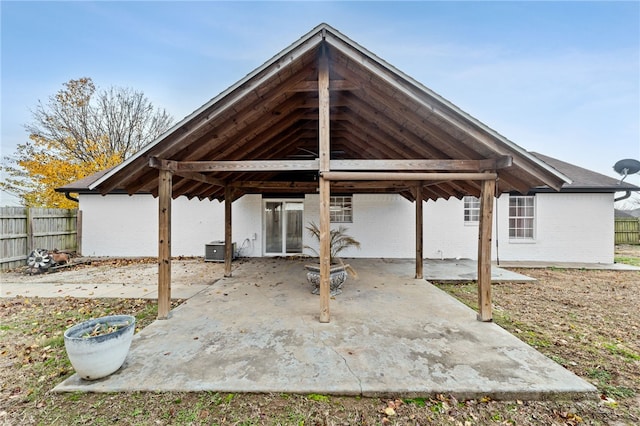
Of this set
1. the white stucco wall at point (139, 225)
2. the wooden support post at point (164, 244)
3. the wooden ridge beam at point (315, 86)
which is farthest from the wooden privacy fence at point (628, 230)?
the wooden support post at point (164, 244)

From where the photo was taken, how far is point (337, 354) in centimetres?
299

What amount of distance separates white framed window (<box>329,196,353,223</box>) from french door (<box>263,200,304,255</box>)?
126cm

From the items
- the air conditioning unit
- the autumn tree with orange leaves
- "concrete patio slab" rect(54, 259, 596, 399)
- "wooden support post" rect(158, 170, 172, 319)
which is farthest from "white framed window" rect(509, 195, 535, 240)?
the autumn tree with orange leaves

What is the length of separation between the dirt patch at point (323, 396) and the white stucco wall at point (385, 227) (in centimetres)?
478

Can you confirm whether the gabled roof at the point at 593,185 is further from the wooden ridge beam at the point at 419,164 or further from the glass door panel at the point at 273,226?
the glass door panel at the point at 273,226

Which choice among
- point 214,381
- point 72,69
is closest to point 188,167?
point 214,381

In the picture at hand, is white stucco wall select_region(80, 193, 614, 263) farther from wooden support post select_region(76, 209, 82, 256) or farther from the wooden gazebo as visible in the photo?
the wooden gazebo

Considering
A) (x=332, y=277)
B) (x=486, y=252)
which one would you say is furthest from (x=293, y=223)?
(x=486, y=252)

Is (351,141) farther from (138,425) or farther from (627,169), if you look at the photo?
(627,169)

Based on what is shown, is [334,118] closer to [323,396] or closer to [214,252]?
[323,396]

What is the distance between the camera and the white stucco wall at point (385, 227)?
9.38m

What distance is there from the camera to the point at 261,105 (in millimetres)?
4004

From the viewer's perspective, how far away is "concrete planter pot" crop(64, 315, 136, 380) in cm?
242

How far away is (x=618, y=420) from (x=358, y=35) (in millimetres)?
15806
